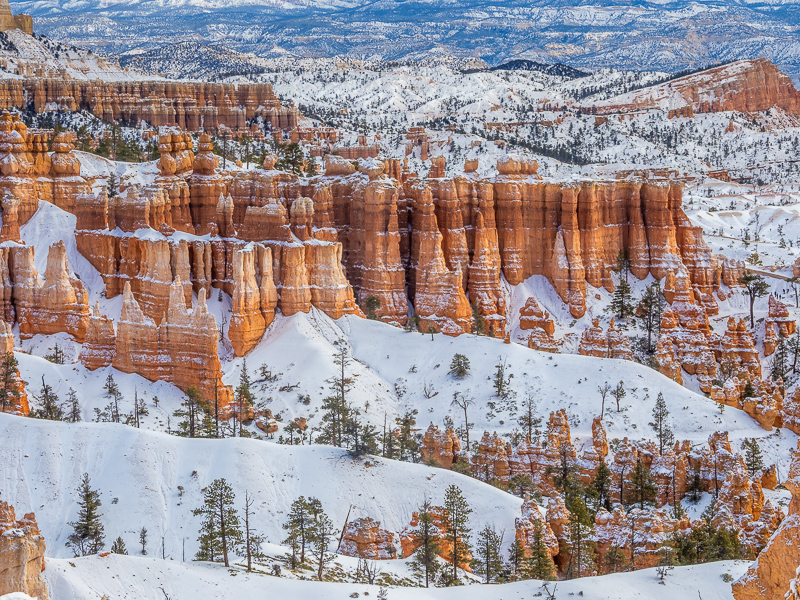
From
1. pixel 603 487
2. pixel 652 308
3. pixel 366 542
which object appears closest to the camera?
pixel 366 542

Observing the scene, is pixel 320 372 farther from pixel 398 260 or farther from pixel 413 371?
pixel 398 260

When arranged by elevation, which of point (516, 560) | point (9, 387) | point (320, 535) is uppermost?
point (9, 387)

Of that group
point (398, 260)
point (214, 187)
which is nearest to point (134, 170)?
point (214, 187)

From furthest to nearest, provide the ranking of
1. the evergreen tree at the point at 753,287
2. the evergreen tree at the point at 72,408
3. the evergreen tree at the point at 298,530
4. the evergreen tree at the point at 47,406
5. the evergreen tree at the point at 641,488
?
the evergreen tree at the point at 753,287, the evergreen tree at the point at 47,406, the evergreen tree at the point at 72,408, the evergreen tree at the point at 641,488, the evergreen tree at the point at 298,530

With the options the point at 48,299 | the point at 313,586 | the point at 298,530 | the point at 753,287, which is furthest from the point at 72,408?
the point at 753,287

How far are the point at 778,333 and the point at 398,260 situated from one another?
3587 centimetres

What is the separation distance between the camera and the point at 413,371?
9719 cm

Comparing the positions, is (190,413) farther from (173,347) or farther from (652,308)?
(652,308)

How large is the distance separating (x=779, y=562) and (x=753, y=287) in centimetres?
8698

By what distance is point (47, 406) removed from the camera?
8419 cm

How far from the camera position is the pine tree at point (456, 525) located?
64.4 m

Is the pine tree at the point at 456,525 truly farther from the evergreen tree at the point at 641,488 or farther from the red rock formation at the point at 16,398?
the red rock formation at the point at 16,398

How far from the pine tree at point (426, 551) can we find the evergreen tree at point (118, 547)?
14646mm

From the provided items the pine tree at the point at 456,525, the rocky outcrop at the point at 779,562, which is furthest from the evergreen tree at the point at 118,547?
the rocky outcrop at the point at 779,562
